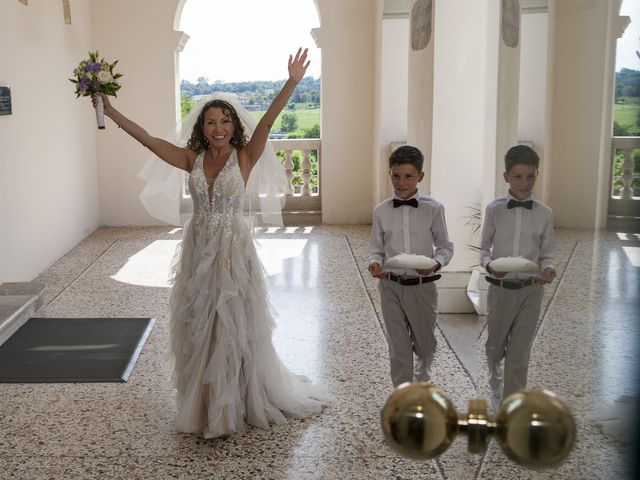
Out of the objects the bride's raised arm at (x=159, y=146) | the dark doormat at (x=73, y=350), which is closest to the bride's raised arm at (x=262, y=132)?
the bride's raised arm at (x=159, y=146)

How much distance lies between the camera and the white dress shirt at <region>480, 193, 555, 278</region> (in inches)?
36.2

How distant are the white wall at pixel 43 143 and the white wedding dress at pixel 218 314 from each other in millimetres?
3954

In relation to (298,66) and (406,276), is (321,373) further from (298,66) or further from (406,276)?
(406,276)

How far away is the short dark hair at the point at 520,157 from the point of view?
0.90 m

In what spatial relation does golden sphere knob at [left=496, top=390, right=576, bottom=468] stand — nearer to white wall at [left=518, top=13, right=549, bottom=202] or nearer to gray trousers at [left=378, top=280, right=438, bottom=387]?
white wall at [left=518, top=13, right=549, bottom=202]

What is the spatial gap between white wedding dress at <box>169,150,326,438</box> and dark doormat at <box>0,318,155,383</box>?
1.12m

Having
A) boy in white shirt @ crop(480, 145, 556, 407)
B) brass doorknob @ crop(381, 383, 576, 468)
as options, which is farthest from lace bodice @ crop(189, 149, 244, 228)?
brass doorknob @ crop(381, 383, 576, 468)

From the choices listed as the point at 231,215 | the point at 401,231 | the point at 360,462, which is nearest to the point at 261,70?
the point at 231,215

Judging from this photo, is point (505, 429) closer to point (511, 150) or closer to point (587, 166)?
point (587, 166)

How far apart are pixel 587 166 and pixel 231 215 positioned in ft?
11.6

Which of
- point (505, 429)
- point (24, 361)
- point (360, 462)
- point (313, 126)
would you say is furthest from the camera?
point (313, 126)

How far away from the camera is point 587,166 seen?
78cm

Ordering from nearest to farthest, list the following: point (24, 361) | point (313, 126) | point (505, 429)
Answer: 1. point (505, 429)
2. point (24, 361)
3. point (313, 126)

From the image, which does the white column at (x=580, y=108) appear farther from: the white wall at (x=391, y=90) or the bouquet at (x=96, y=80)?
the white wall at (x=391, y=90)
